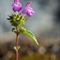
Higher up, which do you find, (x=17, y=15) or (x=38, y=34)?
(x=17, y=15)

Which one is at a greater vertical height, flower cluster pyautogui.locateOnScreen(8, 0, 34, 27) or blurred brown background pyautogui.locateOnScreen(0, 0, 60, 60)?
flower cluster pyautogui.locateOnScreen(8, 0, 34, 27)

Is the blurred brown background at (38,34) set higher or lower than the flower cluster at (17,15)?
lower

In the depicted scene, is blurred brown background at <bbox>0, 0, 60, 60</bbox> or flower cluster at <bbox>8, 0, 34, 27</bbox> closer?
flower cluster at <bbox>8, 0, 34, 27</bbox>

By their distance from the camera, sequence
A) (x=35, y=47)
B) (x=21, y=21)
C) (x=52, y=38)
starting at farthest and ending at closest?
(x=52, y=38) → (x=35, y=47) → (x=21, y=21)

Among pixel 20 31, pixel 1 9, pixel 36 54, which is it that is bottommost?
pixel 36 54

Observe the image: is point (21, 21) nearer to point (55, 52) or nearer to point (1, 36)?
point (55, 52)

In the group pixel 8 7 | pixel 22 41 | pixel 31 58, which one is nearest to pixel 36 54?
pixel 31 58

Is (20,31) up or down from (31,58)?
up

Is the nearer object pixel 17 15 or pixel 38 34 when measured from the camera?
pixel 17 15
